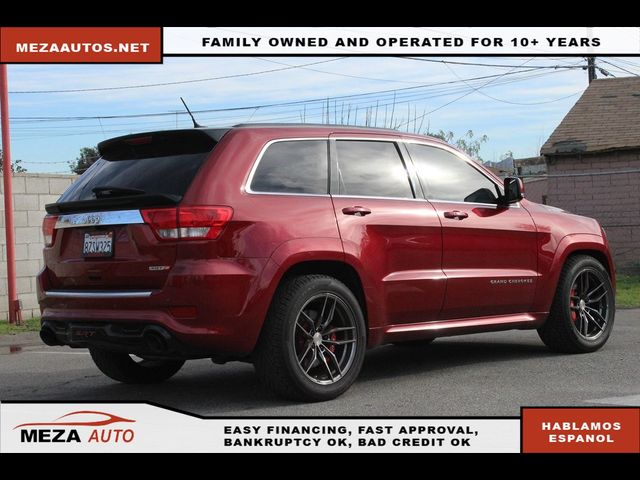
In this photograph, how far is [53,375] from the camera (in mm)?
8125

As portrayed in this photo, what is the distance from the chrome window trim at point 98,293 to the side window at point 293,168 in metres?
0.99

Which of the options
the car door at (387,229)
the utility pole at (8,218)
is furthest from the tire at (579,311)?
the utility pole at (8,218)

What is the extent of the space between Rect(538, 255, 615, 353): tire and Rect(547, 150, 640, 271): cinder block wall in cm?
1030

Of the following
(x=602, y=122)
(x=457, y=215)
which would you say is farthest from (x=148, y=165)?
Result: (x=602, y=122)

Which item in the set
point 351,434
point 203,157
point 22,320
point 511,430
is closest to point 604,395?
point 511,430

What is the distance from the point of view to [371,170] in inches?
273

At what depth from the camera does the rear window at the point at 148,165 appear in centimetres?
612

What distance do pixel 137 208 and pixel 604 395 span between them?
3367 millimetres

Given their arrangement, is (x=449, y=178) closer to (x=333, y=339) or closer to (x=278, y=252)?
(x=333, y=339)

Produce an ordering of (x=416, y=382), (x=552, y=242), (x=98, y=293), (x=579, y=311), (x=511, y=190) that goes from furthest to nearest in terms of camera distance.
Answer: (x=579, y=311), (x=552, y=242), (x=511, y=190), (x=416, y=382), (x=98, y=293)

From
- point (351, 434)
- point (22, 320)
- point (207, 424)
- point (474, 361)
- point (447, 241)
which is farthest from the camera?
point (22, 320)

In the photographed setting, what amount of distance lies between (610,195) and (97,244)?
1446 cm

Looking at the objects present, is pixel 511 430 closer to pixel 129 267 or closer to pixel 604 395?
pixel 604 395

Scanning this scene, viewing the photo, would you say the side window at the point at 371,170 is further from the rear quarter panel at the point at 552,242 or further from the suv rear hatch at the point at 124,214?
the rear quarter panel at the point at 552,242
